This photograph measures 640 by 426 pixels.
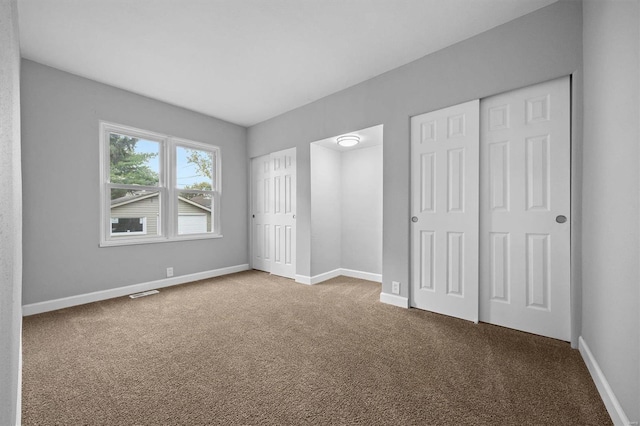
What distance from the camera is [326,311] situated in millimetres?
2918

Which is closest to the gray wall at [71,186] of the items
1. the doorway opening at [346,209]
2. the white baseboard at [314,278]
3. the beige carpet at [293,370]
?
the beige carpet at [293,370]

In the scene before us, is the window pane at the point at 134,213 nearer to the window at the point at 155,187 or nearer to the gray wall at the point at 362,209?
the window at the point at 155,187

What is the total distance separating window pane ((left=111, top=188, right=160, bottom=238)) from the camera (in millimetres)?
3543

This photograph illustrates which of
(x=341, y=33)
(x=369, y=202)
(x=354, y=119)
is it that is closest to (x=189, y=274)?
(x=369, y=202)

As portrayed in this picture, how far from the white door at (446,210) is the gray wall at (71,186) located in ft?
11.3

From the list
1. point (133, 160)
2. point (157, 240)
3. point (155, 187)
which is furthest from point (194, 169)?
point (157, 240)

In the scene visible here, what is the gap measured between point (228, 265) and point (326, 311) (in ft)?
8.08

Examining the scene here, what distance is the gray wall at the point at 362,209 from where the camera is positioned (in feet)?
14.1

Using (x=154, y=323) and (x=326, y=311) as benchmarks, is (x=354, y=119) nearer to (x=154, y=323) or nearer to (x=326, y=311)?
(x=326, y=311)

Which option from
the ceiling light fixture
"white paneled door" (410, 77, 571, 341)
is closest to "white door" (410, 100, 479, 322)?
"white paneled door" (410, 77, 571, 341)

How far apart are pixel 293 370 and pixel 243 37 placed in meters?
2.86

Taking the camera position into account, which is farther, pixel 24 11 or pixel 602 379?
pixel 24 11

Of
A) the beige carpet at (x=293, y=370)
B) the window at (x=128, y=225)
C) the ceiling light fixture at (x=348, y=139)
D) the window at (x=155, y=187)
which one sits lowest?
the beige carpet at (x=293, y=370)

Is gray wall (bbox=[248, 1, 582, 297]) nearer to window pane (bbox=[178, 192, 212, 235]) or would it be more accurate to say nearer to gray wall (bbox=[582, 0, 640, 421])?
gray wall (bbox=[582, 0, 640, 421])
